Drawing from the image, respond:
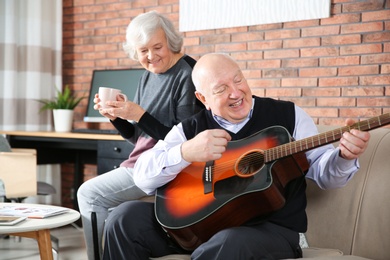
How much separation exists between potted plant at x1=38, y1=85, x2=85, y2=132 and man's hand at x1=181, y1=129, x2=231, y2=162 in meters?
2.93

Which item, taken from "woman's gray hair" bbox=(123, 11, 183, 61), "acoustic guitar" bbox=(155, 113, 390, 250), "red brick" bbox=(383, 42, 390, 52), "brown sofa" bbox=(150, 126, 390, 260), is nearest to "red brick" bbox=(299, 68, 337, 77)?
"red brick" bbox=(383, 42, 390, 52)

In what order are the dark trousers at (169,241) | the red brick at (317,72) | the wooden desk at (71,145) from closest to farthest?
the dark trousers at (169,241) → the red brick at (317,72) → the wooden desk at (71,145)

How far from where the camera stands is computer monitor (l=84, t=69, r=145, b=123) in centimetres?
437

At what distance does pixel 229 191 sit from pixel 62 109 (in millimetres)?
3118

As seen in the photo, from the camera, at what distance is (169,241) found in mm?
2076

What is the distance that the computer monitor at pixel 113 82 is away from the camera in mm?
4367

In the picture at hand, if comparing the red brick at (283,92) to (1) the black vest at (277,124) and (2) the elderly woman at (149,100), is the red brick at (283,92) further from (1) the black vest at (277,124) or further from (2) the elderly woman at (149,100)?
(1) the black vest at (277,124)

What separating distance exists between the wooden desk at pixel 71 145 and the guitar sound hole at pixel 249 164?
1926mm

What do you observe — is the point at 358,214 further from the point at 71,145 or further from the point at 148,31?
the point at 71,145

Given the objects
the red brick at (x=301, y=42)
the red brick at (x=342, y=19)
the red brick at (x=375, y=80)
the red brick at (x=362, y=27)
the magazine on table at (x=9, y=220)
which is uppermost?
the red brick at (x=342, y=19)

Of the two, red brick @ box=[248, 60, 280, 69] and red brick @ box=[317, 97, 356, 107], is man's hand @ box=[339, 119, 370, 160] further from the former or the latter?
red brick @ box=[248, 60, 280, 69]

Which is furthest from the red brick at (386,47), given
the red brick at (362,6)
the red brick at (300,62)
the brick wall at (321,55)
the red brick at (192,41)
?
the red brick at (192,41)

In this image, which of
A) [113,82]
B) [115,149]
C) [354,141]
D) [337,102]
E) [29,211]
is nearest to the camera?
[354,141]

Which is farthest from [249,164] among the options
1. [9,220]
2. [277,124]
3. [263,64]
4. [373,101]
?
[263,64]
